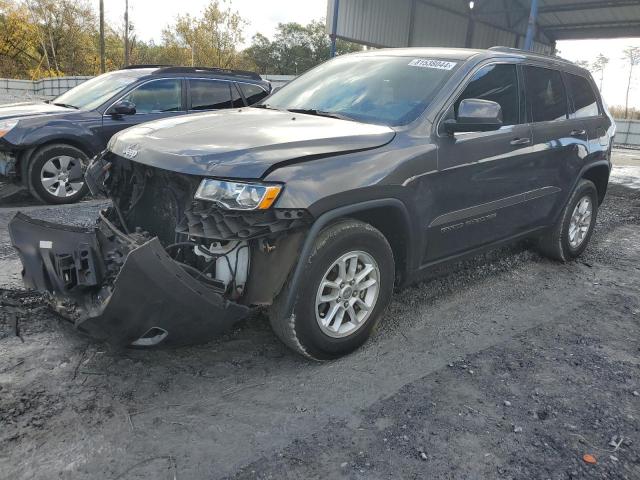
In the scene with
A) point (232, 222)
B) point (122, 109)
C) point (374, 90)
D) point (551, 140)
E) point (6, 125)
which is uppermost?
point (374, 90)

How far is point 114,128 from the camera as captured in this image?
674cm

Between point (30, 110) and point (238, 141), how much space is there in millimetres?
5096

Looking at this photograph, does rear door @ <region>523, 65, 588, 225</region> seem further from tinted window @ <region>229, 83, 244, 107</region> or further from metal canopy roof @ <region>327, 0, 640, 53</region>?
metal canopy roof @ <region>327, 0, 640, 53</region>

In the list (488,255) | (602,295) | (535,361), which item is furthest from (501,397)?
(488,255)

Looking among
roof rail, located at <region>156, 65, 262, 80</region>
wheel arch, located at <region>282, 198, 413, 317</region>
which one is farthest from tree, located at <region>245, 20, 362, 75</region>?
wheel arch, located at <region>282, 198, 413, 317</region>

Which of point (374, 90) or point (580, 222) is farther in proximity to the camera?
point (580, 222)

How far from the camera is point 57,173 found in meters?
6.57

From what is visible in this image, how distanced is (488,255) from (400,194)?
8.46 ft

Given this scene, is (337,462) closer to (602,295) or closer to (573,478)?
(573,478)

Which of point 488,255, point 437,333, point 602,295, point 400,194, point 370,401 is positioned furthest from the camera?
point 488,255

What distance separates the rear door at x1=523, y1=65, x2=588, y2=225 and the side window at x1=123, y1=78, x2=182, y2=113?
4649 millimetres

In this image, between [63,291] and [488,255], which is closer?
[63,291]

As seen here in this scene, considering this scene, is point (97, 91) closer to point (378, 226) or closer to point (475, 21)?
point (378, 226)

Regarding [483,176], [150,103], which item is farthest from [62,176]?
[483,176]
